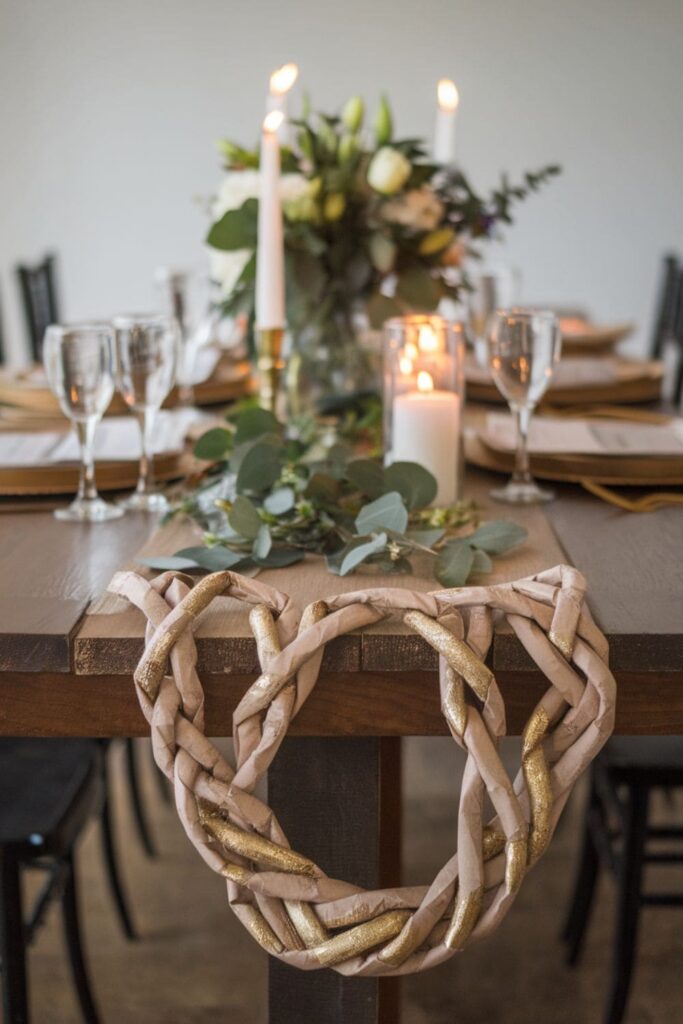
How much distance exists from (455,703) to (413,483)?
335mm

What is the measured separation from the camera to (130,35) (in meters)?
4.29

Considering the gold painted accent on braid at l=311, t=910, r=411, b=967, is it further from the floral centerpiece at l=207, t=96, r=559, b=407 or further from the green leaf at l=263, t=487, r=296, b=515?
the floral centerpiece at l=207, t=96, r=559, b=407

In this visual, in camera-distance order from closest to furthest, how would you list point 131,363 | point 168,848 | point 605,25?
point 131,363 < point 168,848 < point 605,25

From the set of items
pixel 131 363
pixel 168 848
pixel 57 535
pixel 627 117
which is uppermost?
pixel 627 117

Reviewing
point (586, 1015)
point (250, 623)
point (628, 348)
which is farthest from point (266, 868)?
point (628, 348)

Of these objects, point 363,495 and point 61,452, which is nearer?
point 363,495

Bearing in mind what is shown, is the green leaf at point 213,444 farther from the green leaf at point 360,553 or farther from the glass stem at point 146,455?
the green leaf at point 360,553

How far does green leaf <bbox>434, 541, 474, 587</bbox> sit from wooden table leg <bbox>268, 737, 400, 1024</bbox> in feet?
0.44

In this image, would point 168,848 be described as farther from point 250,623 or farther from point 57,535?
point 250,623

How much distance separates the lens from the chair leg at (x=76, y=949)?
146 centimetres

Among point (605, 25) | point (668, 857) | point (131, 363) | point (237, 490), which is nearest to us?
point (237, 490)

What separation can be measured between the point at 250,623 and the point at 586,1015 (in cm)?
114

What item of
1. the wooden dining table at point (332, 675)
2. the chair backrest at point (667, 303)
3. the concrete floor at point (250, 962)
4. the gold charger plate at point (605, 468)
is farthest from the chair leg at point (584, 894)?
the chair backrest at point (667, 303)

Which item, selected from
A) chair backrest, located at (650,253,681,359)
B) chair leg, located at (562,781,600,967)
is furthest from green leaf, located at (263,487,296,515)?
chair backrest, located at (650,253,681,359)
